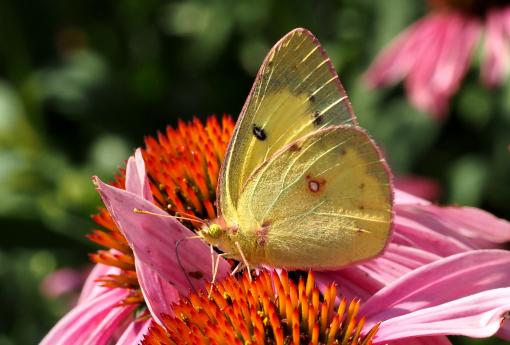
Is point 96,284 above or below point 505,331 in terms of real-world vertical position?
below

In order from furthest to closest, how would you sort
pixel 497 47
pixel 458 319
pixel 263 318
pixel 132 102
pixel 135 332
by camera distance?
pixel 132 102 → pixel 497 47 → pixel 135 332 → pixel 263 318 → pixel 458 319

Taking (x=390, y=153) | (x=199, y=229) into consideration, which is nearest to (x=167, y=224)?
(x=199, y=229)

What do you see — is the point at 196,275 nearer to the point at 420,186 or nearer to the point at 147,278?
the point at 147,278

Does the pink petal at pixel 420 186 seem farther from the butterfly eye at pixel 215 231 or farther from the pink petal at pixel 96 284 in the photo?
the butterfly eye at pixel 215 231

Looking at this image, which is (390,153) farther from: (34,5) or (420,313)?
(420,313)

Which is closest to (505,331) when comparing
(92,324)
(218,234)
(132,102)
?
(218,234)

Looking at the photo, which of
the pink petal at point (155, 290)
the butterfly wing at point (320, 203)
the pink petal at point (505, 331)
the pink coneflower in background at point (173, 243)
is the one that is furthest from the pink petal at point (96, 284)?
the pink petal at point (505, 331)

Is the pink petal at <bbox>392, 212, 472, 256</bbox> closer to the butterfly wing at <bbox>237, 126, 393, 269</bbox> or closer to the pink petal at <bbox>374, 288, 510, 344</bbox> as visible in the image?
the butterfly wing at <bbox>237, 126, 393, 269</bbox>
